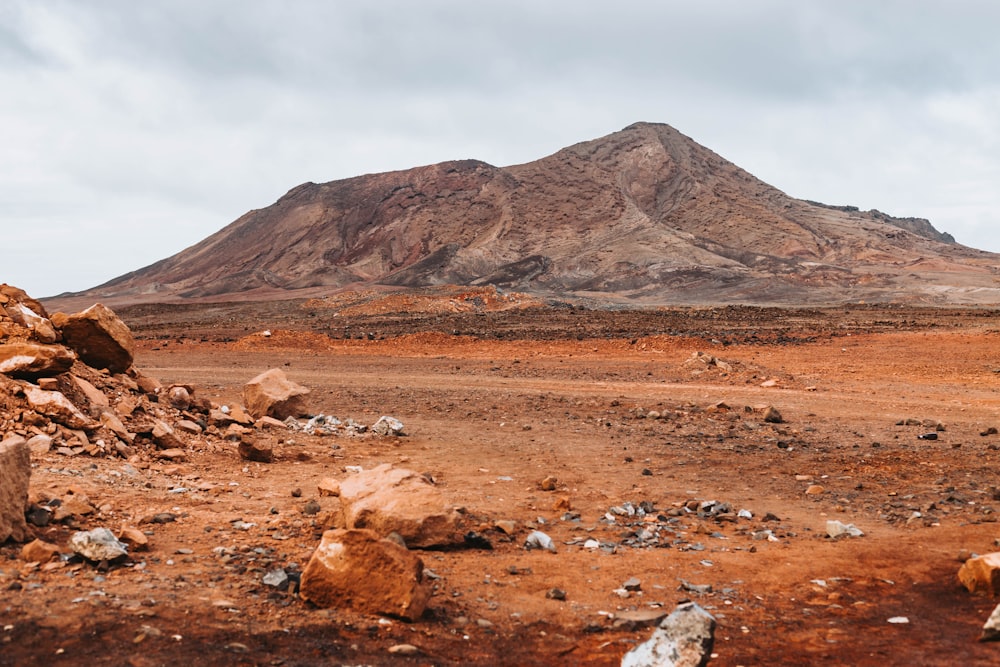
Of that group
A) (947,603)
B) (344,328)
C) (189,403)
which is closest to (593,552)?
(947,603)

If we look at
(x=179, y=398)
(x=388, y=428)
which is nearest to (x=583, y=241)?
(x=388, y=428)

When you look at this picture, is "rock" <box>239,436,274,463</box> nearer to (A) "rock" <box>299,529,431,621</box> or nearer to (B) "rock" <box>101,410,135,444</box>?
(B) "rock" <box>101,410,135,444</box>

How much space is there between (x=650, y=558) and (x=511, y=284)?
7427 centimetres

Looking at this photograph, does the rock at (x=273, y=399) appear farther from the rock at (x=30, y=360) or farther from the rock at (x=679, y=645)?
the rock at (x=679, y=645)

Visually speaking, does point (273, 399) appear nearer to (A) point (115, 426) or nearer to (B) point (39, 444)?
(A) point (115, 426)

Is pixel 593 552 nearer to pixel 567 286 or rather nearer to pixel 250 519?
pixel 250 519

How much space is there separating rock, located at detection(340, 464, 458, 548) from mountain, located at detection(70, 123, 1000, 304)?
57890mm

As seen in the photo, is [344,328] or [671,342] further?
[344,328]

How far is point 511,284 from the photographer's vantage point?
8075 centimetres

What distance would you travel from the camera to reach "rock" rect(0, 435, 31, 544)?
18.5ft

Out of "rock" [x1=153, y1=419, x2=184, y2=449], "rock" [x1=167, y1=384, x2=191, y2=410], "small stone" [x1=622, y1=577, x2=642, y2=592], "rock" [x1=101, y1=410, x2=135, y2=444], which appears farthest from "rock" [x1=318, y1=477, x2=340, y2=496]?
"rock" [x1=167, y1=384, x2=191, y2=410]

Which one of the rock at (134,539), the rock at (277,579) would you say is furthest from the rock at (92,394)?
the rock at (277,579)

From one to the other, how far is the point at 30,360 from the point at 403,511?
595 cm

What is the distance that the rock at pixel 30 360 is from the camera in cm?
945
